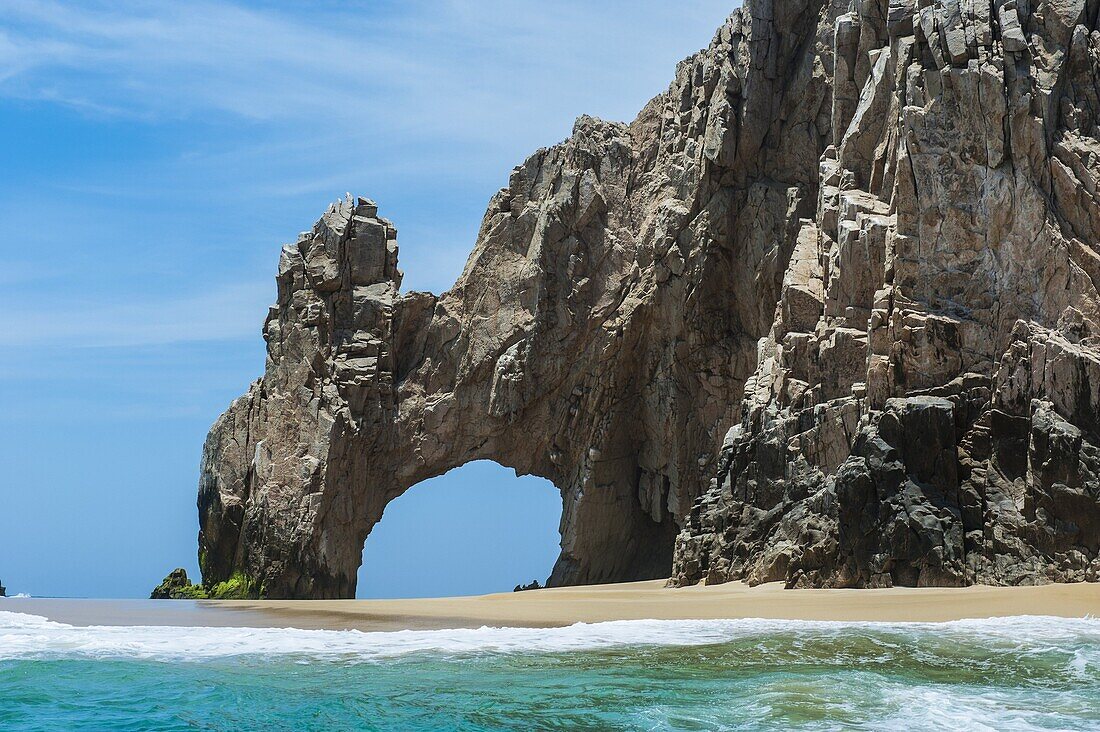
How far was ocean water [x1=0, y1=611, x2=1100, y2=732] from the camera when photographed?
9.45m

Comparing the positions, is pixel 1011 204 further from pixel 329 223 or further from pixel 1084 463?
pixel 329 223

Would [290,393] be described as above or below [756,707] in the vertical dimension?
above

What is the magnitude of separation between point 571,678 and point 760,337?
22579 millimetres

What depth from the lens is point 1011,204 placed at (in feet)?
75.9

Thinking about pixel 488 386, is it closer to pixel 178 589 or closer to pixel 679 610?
pixel 178 589

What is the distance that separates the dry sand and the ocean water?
126cm

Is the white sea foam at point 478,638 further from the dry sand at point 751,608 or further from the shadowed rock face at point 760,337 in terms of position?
the shadowed rock face at point 760,337

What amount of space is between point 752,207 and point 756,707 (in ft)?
82.8

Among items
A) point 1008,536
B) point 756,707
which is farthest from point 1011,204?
point 756,707

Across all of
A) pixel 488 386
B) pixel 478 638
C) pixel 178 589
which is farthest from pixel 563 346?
pixel 478 638

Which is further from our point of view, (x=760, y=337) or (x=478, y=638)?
(x=760, y=337)

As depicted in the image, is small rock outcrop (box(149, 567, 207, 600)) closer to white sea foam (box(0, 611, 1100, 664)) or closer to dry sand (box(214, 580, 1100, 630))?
dry sand (box(214, 580, 1100, 630))

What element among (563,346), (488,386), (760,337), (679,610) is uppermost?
(563,346)

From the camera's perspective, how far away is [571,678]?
11266 millimetres
